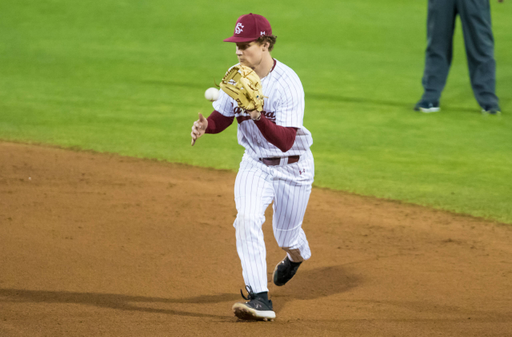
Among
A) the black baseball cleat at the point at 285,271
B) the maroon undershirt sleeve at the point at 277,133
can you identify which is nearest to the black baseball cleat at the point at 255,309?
the black baseball cleat at the point at 285,271

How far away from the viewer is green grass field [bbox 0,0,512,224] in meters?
7.61

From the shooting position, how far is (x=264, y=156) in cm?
409

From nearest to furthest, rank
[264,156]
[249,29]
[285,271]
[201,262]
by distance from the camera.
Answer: [249,29] → [264,156] → [285,271] → [201,262]

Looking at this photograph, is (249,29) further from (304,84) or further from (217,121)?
(304,84)

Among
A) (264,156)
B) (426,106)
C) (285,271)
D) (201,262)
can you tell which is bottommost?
(201,262)

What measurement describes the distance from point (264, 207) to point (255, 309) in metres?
0.61

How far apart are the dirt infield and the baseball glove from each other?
126 cm

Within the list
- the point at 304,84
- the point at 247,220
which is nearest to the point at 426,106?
the point at 304,84

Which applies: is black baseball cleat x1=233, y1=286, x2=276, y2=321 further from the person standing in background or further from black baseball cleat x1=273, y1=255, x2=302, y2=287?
the person standing in background

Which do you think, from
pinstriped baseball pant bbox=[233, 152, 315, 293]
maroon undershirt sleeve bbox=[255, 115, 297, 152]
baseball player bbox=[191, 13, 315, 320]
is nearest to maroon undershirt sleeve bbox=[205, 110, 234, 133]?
baseball player bbox=[191, 13, 315, 320]

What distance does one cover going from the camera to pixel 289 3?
58.7ft

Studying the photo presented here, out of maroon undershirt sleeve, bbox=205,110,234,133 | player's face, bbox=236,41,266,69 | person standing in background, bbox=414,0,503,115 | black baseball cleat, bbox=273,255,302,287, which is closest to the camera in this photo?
player's face, bbox=236,41,266,69

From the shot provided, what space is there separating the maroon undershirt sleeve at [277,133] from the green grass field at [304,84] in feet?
10.1

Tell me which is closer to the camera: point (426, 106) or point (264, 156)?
point (264, 156)
